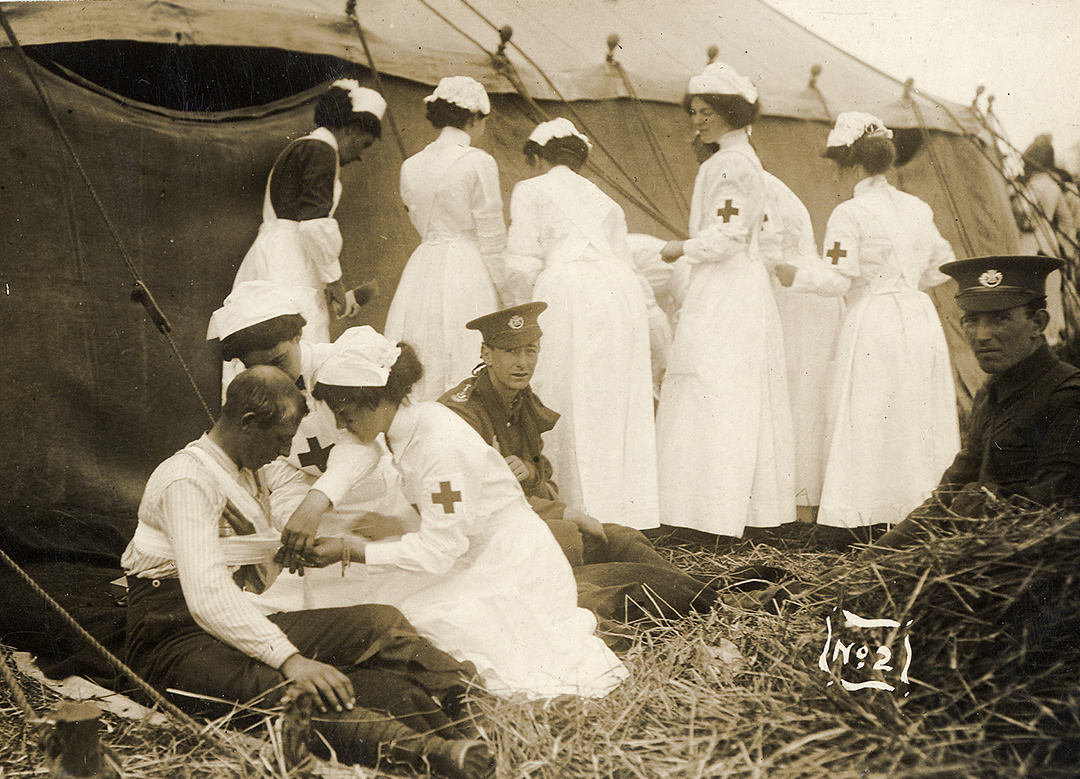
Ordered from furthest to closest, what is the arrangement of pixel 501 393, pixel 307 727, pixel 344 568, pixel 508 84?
pixel 508 84, pixel 501 393, pixel 344 568, pixel 307 727

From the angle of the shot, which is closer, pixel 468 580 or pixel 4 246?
pixel 468 580

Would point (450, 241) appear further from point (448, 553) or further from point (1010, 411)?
point (1010, 411)

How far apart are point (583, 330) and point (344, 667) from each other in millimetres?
1609

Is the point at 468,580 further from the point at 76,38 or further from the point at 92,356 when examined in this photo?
the point at 76,38

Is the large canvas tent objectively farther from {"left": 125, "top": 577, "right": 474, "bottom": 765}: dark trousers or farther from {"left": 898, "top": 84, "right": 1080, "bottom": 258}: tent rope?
{"left": 125, "top": 577, "right": 474, "bottom": 765}: dark trousers

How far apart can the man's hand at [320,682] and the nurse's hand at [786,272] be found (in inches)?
97.6

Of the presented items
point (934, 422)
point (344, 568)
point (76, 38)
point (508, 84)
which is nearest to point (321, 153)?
point (508, 84)

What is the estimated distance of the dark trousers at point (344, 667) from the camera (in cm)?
320

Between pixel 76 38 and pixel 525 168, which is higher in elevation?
pixel 76 38

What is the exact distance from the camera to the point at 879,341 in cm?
420

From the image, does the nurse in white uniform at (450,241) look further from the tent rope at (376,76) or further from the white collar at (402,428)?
the white collar at (402,428)

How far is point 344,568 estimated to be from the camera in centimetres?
346

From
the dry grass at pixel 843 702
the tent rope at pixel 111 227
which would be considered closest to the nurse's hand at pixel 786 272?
the dry grass at pixel 843 702

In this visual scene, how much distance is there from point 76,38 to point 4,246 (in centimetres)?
88
